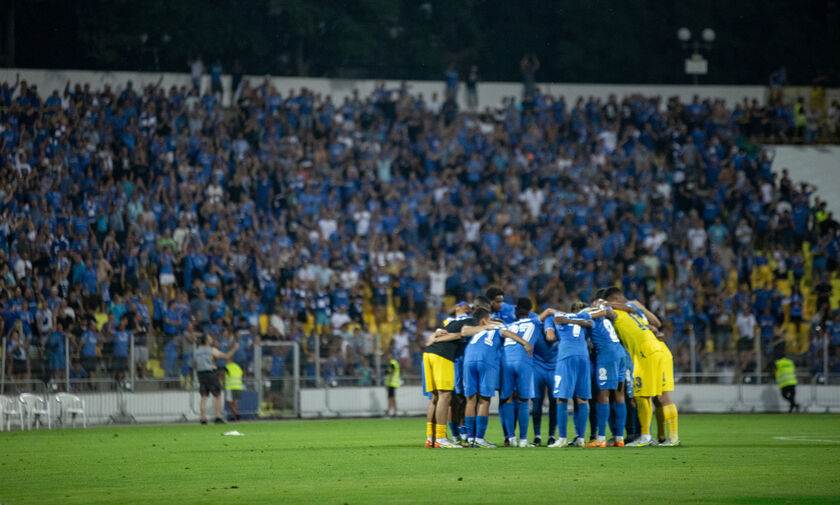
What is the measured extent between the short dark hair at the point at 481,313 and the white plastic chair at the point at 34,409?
45.8ft

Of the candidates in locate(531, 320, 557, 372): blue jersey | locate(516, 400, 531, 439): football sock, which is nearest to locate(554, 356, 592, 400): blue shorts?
locate(516, 400, 531, 439): football sock

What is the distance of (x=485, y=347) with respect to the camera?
1961cm

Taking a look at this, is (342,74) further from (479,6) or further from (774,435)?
(774,435)

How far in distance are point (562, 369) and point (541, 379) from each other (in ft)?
4.25

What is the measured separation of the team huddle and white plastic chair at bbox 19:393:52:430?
13.0 metres

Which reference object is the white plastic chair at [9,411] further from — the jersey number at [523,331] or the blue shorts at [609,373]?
the blue shorts at [609,373]

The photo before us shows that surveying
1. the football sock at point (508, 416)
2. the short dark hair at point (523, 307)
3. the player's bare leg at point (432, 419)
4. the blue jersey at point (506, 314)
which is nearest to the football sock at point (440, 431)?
the player's bare leg at point (432, 419)

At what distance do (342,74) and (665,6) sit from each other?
14.8m

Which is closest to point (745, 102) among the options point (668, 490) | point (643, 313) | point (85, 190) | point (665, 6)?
point (665, 6)

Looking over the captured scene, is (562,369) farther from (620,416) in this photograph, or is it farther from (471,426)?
(471,426)

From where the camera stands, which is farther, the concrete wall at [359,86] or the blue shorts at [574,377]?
the concrete wall at [359,86]

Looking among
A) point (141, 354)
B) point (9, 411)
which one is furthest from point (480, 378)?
point (141, 354)

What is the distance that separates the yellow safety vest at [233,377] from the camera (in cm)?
3256

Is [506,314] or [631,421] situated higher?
[506,314]
